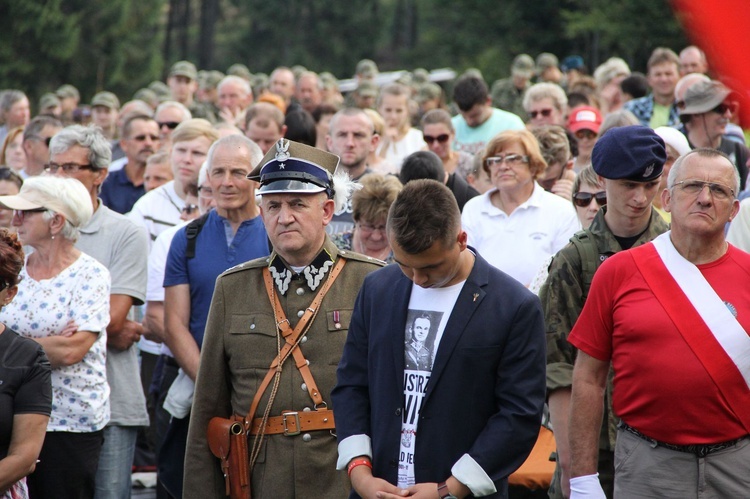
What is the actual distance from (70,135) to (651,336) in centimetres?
416

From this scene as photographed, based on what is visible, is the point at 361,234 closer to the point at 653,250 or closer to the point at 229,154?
the point at 229,154

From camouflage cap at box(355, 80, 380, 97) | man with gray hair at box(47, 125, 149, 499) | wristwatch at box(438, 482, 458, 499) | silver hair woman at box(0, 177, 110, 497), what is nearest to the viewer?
wristwatch at box(438, 482, 458, 499)

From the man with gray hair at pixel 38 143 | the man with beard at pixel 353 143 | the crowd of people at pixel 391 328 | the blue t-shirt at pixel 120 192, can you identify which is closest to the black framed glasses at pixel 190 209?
the crowd of people at pixel 391 328

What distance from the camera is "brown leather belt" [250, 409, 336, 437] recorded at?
4535 mm

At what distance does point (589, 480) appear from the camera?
4.12 meters

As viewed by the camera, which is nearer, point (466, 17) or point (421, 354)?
point (421, 354)

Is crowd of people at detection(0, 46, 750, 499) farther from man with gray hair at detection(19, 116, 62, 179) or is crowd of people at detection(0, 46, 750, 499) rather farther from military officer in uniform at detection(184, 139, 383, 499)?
man with gray hair at detection(19, 116, 62, 179)

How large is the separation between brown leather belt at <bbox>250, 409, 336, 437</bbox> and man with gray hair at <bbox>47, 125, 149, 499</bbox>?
5.63 feet

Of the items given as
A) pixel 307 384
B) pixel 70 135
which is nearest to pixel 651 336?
pixel 307 384

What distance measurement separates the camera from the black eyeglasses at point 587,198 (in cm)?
567

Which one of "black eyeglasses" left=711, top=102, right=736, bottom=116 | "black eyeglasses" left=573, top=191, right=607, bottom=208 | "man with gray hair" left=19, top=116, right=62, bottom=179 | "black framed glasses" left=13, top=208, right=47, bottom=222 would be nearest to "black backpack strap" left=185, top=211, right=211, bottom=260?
"black framed glasses" left=13, top=208, right=47, bottom=222

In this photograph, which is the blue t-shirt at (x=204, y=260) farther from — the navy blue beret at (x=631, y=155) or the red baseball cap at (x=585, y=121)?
the red baseball cap at (x=585, y=121)

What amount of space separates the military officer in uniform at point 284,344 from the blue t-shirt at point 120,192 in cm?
535

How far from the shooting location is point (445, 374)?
384 centimetres
